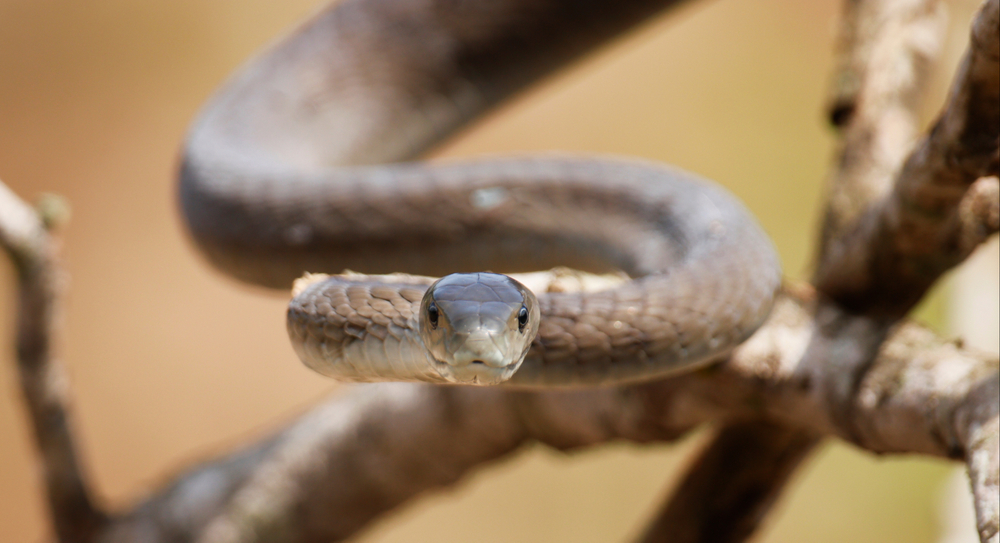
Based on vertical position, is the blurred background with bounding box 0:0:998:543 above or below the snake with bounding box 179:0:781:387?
below

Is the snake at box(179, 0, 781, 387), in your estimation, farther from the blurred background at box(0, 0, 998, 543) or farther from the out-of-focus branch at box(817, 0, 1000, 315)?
the blurred background at box(0, 0, 998, 543)

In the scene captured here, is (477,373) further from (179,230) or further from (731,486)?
(179,230)

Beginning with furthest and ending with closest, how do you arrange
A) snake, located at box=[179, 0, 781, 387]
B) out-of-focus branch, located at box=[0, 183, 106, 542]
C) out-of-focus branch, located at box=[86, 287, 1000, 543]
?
out-of-focus branch, located at box=[0, 183, 106, 542] < out-of-focus branch, located at box=[86, 287, 1000, 543] < snake, located at box=[179, 0, 781, 387]

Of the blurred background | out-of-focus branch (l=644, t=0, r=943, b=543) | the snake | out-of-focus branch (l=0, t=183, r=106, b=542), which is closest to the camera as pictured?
the snake

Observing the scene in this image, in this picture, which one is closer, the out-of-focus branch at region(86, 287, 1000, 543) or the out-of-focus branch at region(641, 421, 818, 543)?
the out-of-focus branch at region(86, 287, 1000, 543)

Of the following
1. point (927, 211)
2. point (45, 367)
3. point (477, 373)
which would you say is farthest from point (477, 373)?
point (45, 367)

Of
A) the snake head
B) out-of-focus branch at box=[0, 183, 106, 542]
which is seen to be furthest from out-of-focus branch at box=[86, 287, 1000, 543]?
the snake head

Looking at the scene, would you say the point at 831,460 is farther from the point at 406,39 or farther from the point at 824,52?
the point at 406,39
